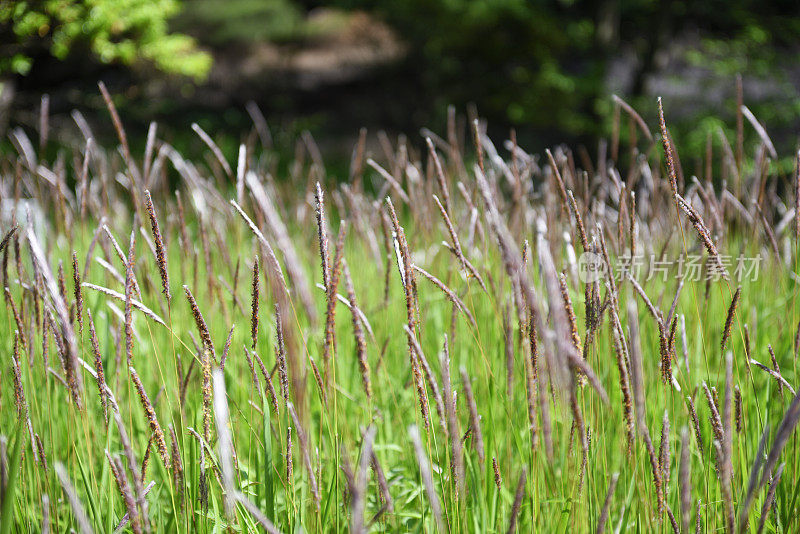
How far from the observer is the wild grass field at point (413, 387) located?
2.41 ft

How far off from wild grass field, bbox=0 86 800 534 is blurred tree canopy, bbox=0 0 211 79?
0.94 metres

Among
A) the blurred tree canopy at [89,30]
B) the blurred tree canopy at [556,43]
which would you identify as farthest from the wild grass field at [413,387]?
the blurred tree canopy at [556,43]

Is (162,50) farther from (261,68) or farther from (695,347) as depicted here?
(261,68)

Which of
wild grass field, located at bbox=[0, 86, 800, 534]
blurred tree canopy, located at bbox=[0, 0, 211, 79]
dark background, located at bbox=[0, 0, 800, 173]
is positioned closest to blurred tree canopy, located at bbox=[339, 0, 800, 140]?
dark background, located at bbox=[0, 0, 800, 173]

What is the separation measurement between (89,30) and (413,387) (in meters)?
3.00

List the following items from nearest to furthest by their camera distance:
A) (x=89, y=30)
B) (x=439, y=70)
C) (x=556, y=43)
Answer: (x=89, y=30), (x=556, y=43), (x=439, y=70)

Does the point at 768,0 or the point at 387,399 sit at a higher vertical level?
the point at 768,0

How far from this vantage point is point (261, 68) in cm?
1299

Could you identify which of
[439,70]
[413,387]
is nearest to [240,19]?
[439,70]

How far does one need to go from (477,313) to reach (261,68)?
480 inches

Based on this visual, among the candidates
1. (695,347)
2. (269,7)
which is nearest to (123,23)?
(695,347)

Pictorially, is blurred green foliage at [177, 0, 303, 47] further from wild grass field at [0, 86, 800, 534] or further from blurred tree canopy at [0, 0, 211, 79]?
wild grass field at [0, 86, 800, 534]

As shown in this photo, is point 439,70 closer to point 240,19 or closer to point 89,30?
point 240,19

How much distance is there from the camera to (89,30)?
3.38m
